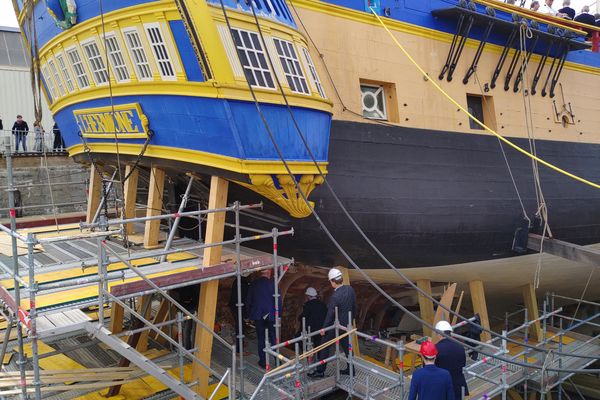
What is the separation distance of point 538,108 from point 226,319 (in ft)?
23.4

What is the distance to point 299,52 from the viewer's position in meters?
6.38

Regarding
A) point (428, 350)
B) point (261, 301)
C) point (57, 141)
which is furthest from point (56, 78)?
point (57, 141)

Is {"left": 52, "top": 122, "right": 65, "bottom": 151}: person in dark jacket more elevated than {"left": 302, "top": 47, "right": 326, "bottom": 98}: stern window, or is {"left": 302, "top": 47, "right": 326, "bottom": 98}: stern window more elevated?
{"left": 302, "top": 47, "right": 326, "bottom": 98}: stern window

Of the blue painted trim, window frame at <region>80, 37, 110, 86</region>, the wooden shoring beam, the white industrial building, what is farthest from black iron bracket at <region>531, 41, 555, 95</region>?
the white industrial building

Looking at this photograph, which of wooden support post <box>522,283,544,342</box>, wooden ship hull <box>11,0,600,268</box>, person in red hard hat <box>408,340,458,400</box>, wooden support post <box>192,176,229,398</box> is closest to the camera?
person in red hard hat <box>408,340,458,400</box>

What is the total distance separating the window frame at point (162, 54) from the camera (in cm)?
602

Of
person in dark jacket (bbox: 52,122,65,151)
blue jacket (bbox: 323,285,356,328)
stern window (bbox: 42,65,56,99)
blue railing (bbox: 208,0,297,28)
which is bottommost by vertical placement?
blue jacket (bbox: 323,285,356,328)

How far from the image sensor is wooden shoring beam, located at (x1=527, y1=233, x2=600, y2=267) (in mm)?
7512

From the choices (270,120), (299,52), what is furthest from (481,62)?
(270,120)

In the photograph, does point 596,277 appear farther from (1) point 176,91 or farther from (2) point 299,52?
(1) point 176,91

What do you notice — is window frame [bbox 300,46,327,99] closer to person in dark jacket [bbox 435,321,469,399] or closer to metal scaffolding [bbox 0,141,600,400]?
metal scaffolding [bbox 0,141,600,400]

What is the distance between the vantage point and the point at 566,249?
800 cm

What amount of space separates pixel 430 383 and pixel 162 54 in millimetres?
4666

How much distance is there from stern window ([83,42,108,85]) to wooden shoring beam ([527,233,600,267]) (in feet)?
23.7
